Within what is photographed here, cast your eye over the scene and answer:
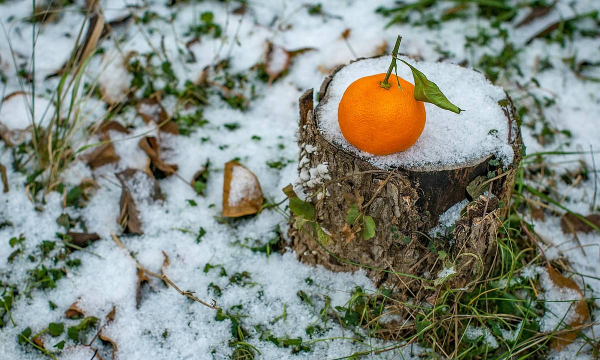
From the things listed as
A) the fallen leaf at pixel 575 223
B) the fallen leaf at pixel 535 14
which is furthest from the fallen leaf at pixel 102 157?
the fallen leaf at pixel 535 14

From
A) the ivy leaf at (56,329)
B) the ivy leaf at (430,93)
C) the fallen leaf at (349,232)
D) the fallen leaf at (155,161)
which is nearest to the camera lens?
the ivy leaf at (430,93)

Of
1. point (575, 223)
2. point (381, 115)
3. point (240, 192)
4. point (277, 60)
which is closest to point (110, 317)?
point (240, 192)

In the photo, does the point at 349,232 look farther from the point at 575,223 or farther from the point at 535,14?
the point at 535,14

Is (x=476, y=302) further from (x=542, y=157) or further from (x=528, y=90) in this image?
(x=528, y=90)

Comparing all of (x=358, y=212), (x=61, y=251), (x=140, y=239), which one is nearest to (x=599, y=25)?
(x=358, y=212)

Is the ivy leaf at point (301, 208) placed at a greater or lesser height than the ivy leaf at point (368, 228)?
lesser

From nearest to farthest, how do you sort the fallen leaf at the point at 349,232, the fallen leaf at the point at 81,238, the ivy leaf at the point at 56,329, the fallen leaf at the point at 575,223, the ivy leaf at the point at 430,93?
1. the ivy leaf at the point at 430,93
2. the fallen leaf at the point at 349,232
3. the ivy leaf at the point at 56,329
4. the fallen leaf at the point at 81,238
5. the fallen leaf at the point at 575,223

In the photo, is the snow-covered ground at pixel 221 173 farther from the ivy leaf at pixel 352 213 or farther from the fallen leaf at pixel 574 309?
the ivy leaf at pixel 352 213

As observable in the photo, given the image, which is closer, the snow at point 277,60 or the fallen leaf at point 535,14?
the snow at point 277,60

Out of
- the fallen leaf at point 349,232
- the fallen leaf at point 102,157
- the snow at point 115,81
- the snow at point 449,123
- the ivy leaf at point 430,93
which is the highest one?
the ivy leaf at point 430,93
